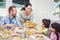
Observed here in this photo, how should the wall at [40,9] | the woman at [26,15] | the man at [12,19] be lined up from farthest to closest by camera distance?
the wall at [40,9] < the woman at [26,15] < the man at [12,19]

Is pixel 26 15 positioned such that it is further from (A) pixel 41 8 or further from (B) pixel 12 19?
(A) pixel 41 8

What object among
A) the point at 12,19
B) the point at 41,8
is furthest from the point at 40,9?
the point at 12,19

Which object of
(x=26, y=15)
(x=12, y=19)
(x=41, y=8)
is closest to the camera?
(x=12, y=19)

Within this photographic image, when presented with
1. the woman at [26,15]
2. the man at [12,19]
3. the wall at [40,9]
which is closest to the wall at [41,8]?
the wall at [40,9]

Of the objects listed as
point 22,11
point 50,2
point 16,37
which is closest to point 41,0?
point 50,2

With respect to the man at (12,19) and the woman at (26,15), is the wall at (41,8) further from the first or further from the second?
the man at (12,19)

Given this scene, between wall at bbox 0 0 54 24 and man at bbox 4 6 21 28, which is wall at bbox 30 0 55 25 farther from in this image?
man at bbox 4 6 21 28

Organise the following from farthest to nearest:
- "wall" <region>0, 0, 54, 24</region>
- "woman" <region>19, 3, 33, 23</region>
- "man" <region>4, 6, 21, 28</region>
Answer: "wall" <region>0, 0, 54, 24</region>
"woman" <region>19, 3, 33, 23</region>
"man" <region>4, 6, 21, 28</region>

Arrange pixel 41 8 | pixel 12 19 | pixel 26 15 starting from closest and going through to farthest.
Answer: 1. pixel 12 19
2. pixel 26 15
3. pixel 41 8

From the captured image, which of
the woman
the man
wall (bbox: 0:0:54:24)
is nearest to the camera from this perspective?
the man

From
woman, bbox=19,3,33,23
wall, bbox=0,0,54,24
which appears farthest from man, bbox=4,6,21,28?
wall, bbox=0,0,54,24

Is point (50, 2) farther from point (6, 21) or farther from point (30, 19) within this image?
point (6, 21)

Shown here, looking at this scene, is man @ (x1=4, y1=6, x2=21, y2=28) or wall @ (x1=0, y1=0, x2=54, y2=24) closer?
man @ (x1=4, y1=6, x2=21, y2=28)

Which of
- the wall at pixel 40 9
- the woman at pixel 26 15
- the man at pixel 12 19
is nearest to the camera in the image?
the man at pixel 12 19
